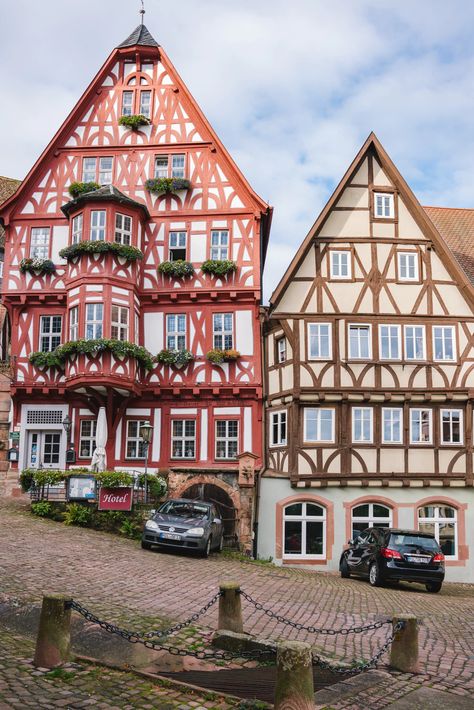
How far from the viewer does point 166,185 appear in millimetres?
29500

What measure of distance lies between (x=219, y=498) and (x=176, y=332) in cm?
677

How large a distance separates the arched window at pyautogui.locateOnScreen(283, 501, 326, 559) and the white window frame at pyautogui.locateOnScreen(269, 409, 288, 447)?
7.58 ft

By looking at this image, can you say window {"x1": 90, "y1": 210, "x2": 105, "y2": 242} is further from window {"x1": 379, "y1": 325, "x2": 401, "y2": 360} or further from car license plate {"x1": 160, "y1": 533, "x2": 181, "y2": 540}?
car license plate {"x1": 160, "y1": 533, "x2": 181, "y2": 540}

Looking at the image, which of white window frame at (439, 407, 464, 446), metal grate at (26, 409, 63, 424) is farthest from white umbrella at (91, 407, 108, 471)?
white window frame at (439, 407, 464, 446)

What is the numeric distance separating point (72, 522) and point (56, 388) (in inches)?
288

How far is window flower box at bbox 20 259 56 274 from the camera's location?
28.9m

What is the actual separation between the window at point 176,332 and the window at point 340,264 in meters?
5.94

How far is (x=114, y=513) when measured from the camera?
22.0 metres

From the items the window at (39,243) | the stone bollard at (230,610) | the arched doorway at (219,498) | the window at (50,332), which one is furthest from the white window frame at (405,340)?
the stone bollard at (230,610)

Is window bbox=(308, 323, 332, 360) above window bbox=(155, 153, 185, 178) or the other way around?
the other way around

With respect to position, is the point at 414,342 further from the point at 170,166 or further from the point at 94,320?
the point at 170,166

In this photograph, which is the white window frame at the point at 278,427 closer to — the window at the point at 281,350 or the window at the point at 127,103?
the window at the point at 281,350

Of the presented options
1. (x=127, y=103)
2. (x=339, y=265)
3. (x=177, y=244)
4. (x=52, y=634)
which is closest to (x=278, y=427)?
(x=339, y=265)

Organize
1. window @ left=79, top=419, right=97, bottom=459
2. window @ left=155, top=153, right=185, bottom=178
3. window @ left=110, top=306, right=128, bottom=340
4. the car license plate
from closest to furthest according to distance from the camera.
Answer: the car license plate
window @ left=110, top=306, right=128, bottom=340
window @ left=79, top=419, right=97, bottom=459
window @ left=155, top=153, right=185, bottom=178
